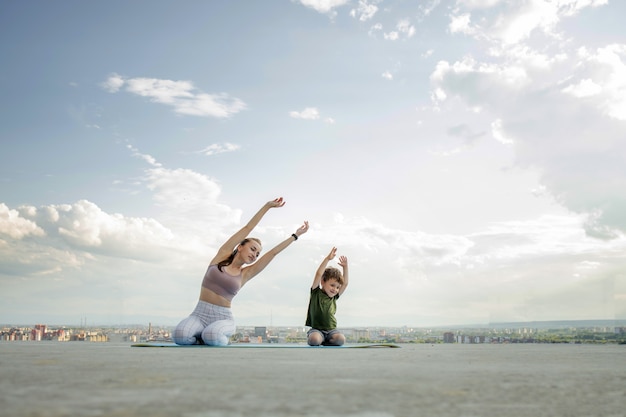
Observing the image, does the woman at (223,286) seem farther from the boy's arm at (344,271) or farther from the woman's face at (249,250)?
the boy's arm at (344,271)

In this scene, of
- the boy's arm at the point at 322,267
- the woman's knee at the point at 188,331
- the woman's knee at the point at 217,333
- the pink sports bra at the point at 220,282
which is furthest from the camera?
the boy's arm at the point at 322,267

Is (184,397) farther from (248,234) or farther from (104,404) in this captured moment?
(248,234)

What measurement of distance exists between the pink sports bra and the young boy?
1.81m

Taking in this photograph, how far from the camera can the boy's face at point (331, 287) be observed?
11.4 m

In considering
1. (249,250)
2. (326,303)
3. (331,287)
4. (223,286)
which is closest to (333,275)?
(331,287)

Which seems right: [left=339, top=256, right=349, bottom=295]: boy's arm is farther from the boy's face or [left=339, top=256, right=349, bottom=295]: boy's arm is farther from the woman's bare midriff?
the woman's bare midriff

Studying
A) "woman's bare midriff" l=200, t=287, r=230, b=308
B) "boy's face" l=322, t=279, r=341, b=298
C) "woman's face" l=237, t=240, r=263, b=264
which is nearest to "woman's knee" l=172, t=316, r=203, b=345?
"woman's bare midriff" l=200, t=287, r=230, b=308

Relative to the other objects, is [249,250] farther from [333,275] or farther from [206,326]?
[333,275]

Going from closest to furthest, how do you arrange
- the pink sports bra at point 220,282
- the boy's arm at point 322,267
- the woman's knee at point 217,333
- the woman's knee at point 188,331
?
the woman's knee at point 217,333 → the woman's knee at point 188,331 → the pink sports bra at point 220,282 → the boy's arm at point 322,267

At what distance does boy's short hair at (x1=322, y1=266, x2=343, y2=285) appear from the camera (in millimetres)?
11445

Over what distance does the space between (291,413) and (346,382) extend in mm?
1477

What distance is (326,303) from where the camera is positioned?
37.6ft

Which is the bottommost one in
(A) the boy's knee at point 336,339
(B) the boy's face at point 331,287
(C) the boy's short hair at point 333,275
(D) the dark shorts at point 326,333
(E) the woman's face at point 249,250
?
(A) the boy's knee at point 336,339

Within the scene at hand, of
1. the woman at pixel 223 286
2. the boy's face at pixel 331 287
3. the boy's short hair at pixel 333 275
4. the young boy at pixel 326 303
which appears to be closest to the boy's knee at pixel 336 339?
the young boy at pixel 326 303
